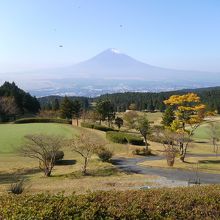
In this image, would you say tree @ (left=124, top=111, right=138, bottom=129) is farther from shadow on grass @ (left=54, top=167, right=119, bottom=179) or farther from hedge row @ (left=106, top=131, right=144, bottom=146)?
shadow on grass @ (left=54, top=167, right=119, bottom=179)

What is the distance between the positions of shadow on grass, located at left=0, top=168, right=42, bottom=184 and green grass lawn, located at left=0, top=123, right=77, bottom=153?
10.7 m

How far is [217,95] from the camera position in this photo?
13000cm

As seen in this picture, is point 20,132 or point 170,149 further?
point 20,132

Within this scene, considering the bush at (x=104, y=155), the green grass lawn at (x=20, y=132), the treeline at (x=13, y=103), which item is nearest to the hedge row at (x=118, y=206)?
the bush at (x=104, y=155)

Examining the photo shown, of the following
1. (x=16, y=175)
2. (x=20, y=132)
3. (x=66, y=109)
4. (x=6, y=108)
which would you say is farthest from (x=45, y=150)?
(x=6, y=108)

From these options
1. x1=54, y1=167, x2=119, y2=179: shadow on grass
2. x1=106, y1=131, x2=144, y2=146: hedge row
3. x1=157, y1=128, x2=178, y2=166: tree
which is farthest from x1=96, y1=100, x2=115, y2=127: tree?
x1=54, y1=167, x2=119, y2=179: shadow on grass

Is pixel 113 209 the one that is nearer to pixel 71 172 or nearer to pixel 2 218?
pixel 2 218

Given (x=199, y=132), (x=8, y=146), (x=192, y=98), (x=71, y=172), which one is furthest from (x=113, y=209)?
(x=199, y=132)

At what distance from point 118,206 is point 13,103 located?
7307 centimetres

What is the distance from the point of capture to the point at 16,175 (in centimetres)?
2855

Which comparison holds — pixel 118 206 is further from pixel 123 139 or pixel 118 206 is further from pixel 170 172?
pixel 123 139

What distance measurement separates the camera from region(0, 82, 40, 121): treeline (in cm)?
7581

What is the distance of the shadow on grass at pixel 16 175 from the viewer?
2657 cm

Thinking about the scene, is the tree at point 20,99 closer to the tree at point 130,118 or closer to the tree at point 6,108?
the tree at point 6,108
